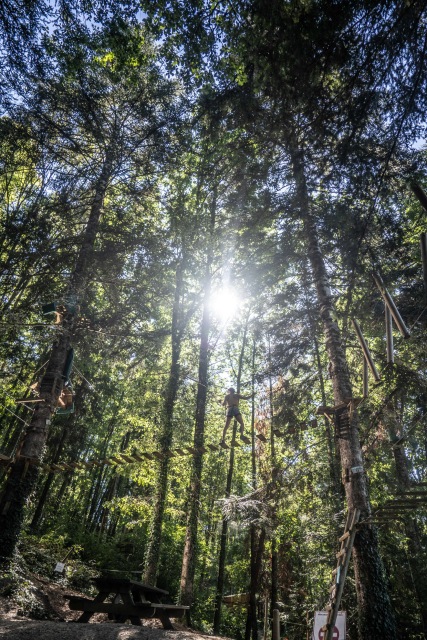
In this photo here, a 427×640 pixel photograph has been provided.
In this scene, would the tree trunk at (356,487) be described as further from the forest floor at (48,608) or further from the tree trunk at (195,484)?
the tree trunk at (195,484)

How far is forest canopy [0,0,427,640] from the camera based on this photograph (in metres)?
5.34

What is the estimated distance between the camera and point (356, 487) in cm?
618

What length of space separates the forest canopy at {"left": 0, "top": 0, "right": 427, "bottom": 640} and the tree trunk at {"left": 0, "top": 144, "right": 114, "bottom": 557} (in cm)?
4

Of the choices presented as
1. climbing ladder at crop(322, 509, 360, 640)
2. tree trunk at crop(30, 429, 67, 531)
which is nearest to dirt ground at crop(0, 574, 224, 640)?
climbing ladder at crop(322, 509, 360, 640)

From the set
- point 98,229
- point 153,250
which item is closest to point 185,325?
point 153,250

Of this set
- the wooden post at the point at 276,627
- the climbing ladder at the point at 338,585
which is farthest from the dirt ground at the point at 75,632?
the climbing ladder at the point at 338,585

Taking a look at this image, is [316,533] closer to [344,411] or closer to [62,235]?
[344,411]

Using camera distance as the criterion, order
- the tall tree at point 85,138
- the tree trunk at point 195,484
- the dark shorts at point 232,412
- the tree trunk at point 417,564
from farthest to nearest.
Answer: the dark shorts at point 232,412 < the tree trunk at point 195,484 < the tree trunk at point 417,564 < the tall tree at point 85,138

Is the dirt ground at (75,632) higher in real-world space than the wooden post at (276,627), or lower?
lower

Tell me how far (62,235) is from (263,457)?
39.3 ft

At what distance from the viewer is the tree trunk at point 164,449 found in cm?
975

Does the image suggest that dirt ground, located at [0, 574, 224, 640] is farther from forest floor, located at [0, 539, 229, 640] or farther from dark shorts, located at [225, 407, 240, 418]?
dark shorts, located at [225, 407, 240, 418]

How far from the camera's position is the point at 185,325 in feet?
44.4

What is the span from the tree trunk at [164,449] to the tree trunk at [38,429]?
3.82 m
